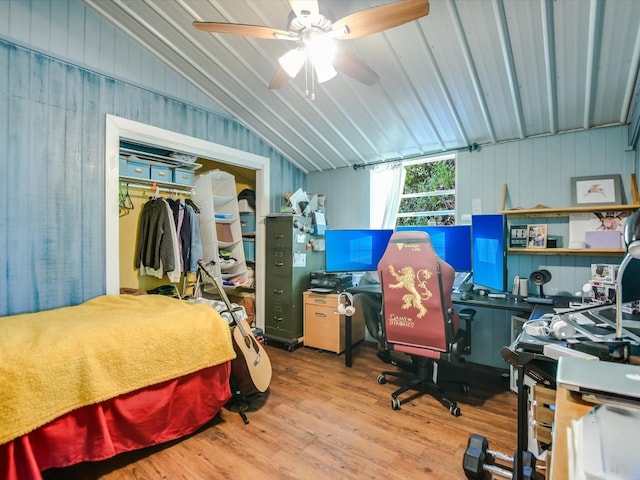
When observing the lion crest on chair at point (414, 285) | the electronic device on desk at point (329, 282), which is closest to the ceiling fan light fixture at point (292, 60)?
the lion crest on chair at point (414, 285)

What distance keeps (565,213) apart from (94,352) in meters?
3.46

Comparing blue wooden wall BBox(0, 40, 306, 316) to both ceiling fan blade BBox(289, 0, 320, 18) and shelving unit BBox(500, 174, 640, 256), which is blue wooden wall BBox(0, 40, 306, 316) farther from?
shelving unit BBox(500, 174, 640, 256)

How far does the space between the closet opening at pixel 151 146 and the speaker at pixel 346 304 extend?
3.90 feet

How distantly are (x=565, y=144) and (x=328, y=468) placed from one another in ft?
10.1

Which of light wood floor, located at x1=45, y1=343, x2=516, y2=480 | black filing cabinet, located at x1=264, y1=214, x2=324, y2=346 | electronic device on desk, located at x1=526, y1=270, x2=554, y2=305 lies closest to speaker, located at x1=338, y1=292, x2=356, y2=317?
light wood floor, located at x1=45, y1=343, x2=516, y2=480

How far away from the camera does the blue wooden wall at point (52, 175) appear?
2.15m

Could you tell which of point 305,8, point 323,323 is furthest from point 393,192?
point 305,8

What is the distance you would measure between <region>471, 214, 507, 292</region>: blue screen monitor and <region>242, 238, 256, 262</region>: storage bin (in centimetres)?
260

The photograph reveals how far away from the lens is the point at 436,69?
2.32m

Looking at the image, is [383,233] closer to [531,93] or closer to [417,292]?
[417,292]

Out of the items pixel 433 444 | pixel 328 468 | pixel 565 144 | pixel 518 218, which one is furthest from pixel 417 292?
pixel 565 144

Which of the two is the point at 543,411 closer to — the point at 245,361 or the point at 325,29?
the point at 245,361

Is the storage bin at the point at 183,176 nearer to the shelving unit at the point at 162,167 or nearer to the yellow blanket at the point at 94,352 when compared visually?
the shelving unit at the point at 162,167

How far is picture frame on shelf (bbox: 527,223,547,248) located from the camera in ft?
8.86
